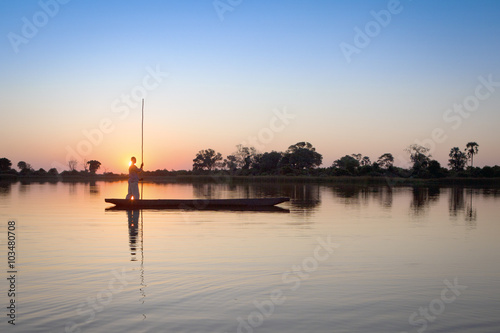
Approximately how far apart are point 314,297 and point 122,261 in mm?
3914

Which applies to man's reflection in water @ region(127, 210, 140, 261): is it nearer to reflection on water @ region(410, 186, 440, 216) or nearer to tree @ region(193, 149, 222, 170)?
reflection on water @ region(410, 186, 440, 216)

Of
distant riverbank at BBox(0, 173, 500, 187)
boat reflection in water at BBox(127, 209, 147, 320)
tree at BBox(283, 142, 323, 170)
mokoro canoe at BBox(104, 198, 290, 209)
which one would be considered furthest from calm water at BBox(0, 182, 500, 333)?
tree at BBox(283, 142, 323, 170)

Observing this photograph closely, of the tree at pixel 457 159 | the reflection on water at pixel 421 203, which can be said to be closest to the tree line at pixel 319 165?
the tree at pixel 457 159

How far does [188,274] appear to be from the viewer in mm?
7137

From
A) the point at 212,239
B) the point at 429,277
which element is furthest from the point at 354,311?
the point at 212,239

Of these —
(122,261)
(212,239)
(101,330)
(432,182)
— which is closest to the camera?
(101,330)

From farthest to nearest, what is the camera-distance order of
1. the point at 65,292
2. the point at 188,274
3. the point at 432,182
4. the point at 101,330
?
the point at 432,182, the point at 188,274, the point at 65,292, the point at 101,330

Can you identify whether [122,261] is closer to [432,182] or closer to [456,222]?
[456,222]

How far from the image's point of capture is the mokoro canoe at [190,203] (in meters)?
18.5

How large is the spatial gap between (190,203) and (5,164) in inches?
3701

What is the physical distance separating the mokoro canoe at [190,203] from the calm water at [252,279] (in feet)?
16.5

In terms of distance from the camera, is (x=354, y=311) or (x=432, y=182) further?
(x=432, y=182)

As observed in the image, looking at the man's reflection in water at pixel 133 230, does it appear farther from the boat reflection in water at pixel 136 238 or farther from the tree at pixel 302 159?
the tree at pixel 302 159

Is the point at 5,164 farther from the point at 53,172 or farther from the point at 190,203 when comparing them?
the point at 190,203
